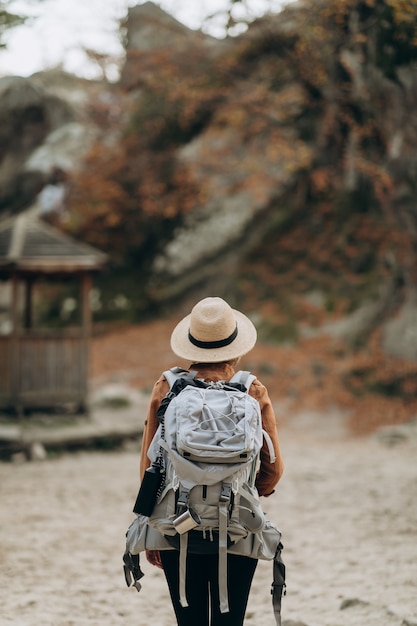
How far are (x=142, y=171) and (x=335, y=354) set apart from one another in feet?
27.0

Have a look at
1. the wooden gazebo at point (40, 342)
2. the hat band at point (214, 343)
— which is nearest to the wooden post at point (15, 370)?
the wooden gazebo at point (40, 342)

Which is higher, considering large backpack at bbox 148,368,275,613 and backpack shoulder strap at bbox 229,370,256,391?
backpack shoulder strap at bbox 229,370,256,391

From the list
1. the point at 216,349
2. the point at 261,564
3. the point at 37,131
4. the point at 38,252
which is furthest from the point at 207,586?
the point at 37,131

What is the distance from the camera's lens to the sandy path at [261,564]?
5102 millimetres

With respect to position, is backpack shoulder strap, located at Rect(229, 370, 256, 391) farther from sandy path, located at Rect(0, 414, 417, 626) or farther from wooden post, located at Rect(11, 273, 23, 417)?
wooden post, located at Rect(11, 273, 23, 417)

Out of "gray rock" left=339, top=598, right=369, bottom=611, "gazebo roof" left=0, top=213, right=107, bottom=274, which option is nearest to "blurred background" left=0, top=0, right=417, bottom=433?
"gazebo roof" left=0, top=213, right=107, bottom=274

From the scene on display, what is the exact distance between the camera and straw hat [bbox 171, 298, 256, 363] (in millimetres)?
3148

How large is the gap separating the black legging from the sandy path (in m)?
1.74

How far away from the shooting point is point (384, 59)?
1215cm

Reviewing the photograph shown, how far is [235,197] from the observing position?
21.5 m

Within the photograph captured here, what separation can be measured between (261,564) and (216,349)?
13.1 ft

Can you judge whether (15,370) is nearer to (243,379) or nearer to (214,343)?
(214,343)

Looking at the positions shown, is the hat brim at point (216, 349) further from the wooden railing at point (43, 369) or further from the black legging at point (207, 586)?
the wooden railing at point (43, 369)

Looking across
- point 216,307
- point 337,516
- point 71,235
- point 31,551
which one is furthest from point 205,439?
point 71,235
